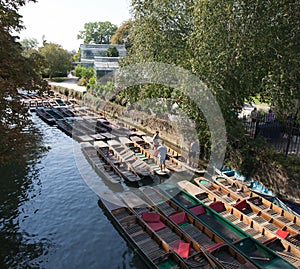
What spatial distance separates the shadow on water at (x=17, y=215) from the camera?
32.2 ft

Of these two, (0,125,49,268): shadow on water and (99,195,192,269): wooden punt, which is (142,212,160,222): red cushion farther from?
(0,125,49,268): shadow on water

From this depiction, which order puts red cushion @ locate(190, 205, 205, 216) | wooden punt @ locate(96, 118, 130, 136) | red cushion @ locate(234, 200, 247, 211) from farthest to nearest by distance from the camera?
1. wooden punt @ locate(96, 118, 130, 136)
2. red cushion @ locate(234, 200, 247, 211)
3. red cushion @ locate(190, 205, 205, 216)

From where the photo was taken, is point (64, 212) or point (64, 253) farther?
point (64, 212)

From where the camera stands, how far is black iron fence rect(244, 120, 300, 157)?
605 inches

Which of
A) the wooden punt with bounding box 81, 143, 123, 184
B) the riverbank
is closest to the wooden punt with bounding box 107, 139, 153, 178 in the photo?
the wooden punt with bounding box 81, 143, 123, 184

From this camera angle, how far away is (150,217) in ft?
35.8

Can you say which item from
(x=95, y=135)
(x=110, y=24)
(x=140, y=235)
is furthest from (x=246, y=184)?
(x=110, y=24)

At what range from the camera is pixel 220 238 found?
9.61 meters

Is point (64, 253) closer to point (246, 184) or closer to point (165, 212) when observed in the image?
point (165, 212)

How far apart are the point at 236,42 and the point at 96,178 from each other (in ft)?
33.7

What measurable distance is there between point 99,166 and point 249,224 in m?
8.94

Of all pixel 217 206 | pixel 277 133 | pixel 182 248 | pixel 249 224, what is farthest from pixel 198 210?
pixel 277 133

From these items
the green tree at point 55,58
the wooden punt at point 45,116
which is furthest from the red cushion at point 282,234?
the green tree at point 55,58

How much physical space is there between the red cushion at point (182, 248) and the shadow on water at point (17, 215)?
15.5ft
